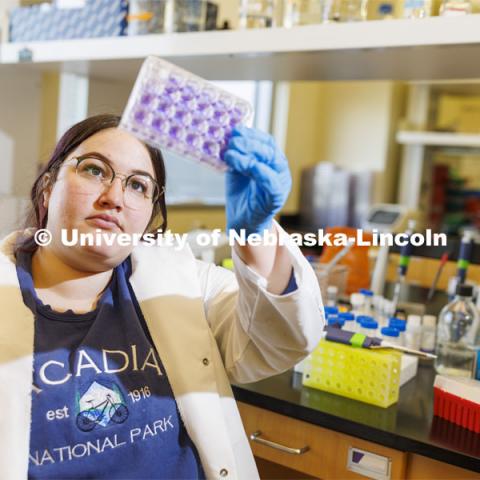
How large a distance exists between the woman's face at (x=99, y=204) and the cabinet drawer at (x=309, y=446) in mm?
476

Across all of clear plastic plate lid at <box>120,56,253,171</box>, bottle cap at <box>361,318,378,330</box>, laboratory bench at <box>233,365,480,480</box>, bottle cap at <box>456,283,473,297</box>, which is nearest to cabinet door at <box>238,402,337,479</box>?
laboratory bench at <box>233,365,480,480</box>

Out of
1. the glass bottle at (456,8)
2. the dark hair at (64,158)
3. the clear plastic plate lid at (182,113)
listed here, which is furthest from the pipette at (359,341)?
the glass bottle at (456,8)

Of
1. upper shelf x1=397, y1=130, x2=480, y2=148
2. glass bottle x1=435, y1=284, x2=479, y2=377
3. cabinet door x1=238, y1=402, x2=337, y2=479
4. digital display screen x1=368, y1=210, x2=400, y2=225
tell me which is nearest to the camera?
cabinet door x1=238, y1=402, x2=337, y2=479

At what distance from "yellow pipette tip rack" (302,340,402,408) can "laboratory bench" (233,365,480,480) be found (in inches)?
0.8

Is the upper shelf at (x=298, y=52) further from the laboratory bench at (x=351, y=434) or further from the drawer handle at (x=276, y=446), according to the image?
the drawer handle at (x=276, y=446)

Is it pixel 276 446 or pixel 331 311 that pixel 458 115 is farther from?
pixel 276 446

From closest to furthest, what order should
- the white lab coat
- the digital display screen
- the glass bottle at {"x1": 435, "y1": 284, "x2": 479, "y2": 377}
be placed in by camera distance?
the white lab coat, the glass bottle at {"x1": 435, "y1": 284, "x2": 479, "y2": 377}, the digital display screen

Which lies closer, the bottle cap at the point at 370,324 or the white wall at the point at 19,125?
the bottle cap at the point at 370,324

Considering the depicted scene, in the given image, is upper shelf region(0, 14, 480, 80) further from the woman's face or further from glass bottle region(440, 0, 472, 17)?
the woman's face

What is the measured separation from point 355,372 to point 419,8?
86 cm

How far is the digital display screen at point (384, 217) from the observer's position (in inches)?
148

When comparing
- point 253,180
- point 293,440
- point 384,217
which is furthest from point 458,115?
point 253,180

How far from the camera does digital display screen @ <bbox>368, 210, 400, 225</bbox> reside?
148 inches

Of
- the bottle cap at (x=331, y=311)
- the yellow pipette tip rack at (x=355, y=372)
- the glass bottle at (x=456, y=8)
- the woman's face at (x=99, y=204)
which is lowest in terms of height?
the yellow pipette tip rack at (x=355, y=372)
